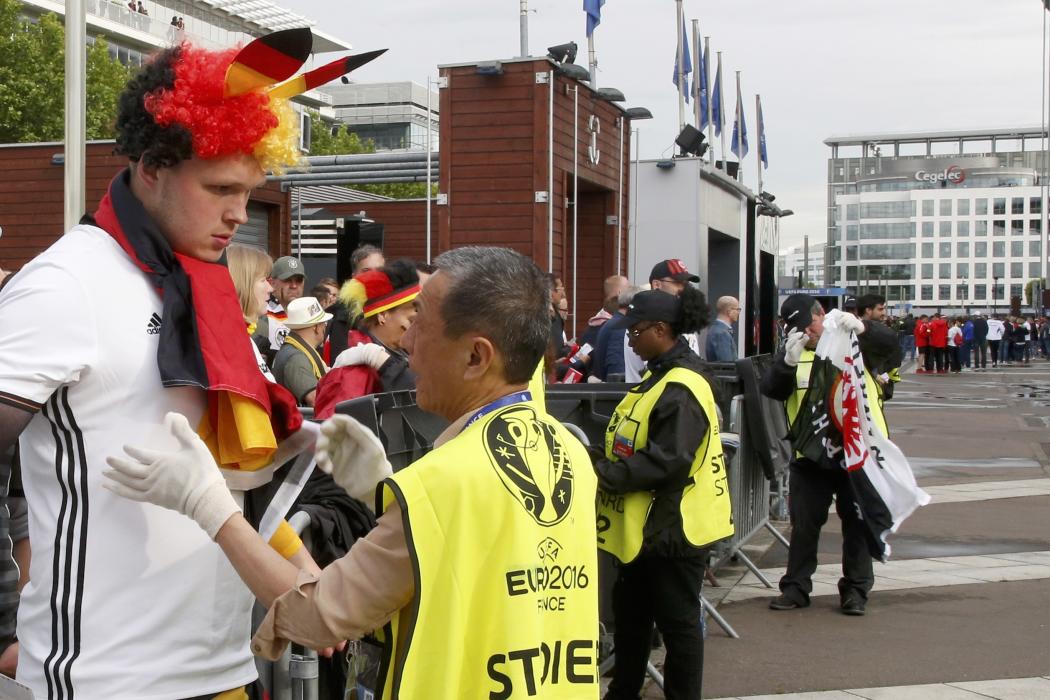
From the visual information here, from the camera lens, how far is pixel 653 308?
499 cm

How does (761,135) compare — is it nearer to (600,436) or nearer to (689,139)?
Answer: (689,139)

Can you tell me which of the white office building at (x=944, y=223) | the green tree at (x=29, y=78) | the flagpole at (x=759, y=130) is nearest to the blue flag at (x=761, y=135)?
the flagpole at (x=759, y=130)

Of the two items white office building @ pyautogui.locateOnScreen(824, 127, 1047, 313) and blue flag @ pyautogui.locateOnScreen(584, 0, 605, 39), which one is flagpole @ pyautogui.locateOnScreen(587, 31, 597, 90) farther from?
white office building @ pyautogui.locateOnScreen(824, 127, 1047, 313)

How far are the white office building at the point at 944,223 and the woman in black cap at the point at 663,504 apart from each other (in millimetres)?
161113

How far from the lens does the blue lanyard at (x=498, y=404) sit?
2045mm

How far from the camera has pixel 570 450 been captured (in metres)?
2.12

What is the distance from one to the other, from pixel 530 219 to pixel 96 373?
12.8m

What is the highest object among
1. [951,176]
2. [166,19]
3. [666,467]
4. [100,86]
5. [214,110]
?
[166,19]

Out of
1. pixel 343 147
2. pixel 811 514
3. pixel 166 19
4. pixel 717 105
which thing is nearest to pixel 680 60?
pixel 717 105

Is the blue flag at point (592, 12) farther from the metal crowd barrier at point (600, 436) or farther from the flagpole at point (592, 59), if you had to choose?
the metal crowd barrier at point (600, 436)

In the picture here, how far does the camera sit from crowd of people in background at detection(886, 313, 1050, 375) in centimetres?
3731

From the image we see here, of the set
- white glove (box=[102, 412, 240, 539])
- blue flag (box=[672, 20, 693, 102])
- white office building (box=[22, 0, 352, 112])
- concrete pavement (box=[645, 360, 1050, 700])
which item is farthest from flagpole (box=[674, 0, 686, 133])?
white office building (box=[22, 0, 352, 112])

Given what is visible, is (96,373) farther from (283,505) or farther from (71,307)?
(283,505)

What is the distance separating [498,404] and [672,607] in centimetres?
284
